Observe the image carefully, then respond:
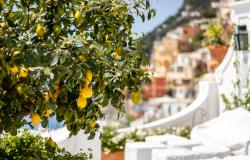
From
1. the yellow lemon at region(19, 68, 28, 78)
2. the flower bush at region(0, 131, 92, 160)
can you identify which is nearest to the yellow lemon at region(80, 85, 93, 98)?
the yellow lemon at region(19, 68, 28, 78)

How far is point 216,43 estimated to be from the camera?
11.5 meters

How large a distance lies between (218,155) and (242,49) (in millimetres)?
4564

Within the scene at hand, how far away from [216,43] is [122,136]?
3.92 metres

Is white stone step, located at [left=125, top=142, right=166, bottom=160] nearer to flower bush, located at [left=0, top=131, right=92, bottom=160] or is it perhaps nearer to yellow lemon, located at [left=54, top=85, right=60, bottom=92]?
flower bush, located at [left=0, top=131, right=92, bottom=160]

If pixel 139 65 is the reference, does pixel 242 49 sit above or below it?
above

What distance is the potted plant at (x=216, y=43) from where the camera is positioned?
11.3 m

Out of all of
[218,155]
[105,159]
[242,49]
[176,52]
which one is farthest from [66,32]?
[176,52]

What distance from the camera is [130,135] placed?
366 inches

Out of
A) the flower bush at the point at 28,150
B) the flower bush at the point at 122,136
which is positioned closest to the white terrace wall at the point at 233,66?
the flower bush at the point at 122,136

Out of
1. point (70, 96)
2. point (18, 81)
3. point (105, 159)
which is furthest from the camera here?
point (105, 159)

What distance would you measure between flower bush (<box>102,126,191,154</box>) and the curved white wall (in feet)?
1.09

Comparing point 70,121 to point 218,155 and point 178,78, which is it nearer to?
point 218,155

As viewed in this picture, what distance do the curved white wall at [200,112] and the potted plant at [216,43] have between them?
0.96m

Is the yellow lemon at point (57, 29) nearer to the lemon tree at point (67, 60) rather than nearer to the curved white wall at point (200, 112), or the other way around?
the lemon tree at point (67, 60)
